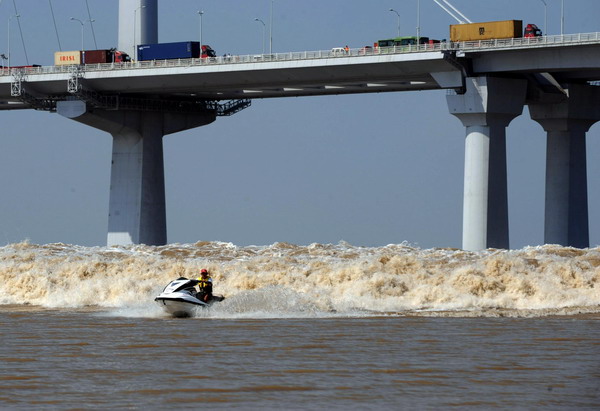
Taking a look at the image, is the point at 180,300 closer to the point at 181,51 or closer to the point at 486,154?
the point at 486,154

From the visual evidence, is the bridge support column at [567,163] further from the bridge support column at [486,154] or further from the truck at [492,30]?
the truck at [492,30]

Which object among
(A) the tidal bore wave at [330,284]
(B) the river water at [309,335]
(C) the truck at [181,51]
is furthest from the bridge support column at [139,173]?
(B) the river water at [309,335]

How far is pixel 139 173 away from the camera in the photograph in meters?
107

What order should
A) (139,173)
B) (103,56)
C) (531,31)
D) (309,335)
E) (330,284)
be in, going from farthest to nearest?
(139,173), (103,56), (531,31), (330,284), (309,335)

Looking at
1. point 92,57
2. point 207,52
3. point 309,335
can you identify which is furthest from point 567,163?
point 309,335

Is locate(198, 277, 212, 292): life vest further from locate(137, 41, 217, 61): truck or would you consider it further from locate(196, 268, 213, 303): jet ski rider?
locate(137, 41, 217, 61): truck

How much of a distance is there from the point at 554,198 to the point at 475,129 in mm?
9714

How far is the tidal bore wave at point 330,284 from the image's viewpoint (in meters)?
39.0

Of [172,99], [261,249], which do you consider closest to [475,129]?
[261,249]

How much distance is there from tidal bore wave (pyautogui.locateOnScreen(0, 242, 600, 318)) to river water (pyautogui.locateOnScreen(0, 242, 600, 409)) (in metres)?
0.08

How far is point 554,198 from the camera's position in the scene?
87.1 meters

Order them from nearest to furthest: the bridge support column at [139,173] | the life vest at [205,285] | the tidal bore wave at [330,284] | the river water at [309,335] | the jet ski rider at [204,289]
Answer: the river water at [309,335] → the jet ski rider at [204,289] → the life vest at [205,285] → the tidal bore wave at [330,284] → the bridge support column at [139,173]

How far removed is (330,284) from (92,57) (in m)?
62.0

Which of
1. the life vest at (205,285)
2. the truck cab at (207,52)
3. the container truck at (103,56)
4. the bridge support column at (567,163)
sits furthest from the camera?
the container truck at (103,56)
